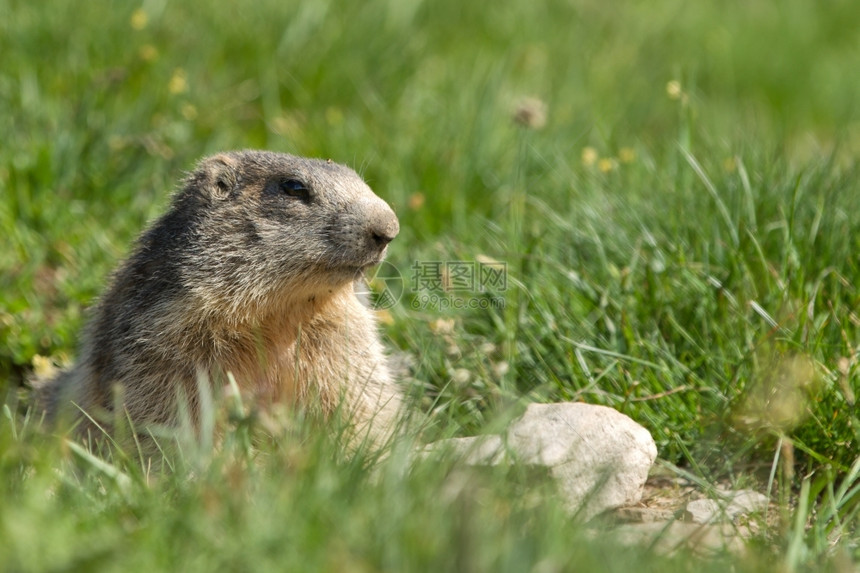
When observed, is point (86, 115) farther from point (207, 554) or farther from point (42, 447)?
point (207, 554)

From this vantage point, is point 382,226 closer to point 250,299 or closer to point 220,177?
point 250,299

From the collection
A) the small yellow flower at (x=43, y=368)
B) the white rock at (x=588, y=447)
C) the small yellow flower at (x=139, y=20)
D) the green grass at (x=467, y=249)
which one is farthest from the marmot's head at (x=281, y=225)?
the small yellow flower at (x=139, y=20)

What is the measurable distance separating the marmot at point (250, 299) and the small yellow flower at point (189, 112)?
1.93m

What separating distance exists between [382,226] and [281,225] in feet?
1.66

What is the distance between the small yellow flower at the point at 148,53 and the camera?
6638 millimetres

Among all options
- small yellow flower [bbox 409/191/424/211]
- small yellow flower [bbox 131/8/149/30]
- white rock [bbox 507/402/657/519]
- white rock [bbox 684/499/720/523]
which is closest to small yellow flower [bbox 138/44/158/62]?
small yellow flower [bbox 131/8/149/30]

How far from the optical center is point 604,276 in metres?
4.96

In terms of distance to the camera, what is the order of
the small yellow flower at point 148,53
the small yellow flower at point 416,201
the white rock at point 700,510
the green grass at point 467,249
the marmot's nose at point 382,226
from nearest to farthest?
the green grass at point 467,249 < the white rock at point 700,510 < the marmot's nose at point 382,226 < the small yellow flower at point 416,201 < the small yellow flower at point 148,53

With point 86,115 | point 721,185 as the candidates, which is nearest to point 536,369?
point 721,185

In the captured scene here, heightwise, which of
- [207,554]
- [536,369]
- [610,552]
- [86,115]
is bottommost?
[536,369]

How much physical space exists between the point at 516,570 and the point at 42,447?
1.60 meters

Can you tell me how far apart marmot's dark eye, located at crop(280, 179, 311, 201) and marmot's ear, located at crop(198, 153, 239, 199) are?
248mm

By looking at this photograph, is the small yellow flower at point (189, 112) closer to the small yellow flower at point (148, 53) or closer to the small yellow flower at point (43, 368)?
the small yellow flower at point (148, 53)

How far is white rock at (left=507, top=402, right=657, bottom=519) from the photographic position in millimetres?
3607
